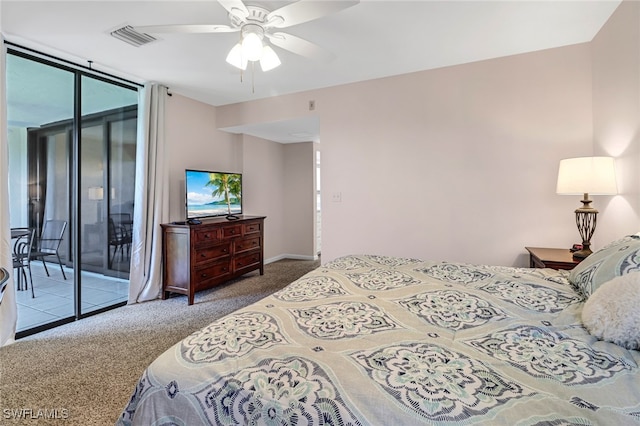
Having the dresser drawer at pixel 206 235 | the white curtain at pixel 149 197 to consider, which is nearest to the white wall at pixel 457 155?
the dresser drawer at pixel 206 235

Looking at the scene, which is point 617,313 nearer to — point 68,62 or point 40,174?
point 40,174

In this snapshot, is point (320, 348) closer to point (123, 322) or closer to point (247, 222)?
point (123, 322)

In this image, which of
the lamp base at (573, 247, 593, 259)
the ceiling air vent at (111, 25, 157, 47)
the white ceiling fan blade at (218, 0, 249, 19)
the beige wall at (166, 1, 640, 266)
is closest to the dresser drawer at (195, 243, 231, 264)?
the beige wall at (166, 1, 640, 266)

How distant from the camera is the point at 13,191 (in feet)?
8.80

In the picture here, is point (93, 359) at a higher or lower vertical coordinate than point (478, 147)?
lower

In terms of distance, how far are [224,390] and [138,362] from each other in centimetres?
186

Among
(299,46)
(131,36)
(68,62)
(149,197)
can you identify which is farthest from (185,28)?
(149,197)

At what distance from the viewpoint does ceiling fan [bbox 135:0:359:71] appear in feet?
5.52

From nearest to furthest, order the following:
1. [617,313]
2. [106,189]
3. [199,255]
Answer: [617,313]
[106,189]
[199,255]

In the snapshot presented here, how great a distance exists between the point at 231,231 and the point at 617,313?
12.1ft

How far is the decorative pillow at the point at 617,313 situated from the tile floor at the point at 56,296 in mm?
3915

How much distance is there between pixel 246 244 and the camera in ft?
14.3

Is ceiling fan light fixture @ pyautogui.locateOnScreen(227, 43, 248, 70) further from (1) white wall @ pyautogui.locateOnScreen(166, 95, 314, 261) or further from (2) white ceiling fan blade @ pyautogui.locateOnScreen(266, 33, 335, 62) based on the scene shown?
(1) white wall @ pyautogui.locateOnScreen(166, 95, 314, 261)

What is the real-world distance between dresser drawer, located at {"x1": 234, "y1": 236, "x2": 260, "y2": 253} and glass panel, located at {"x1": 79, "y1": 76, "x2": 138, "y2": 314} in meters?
1.23
